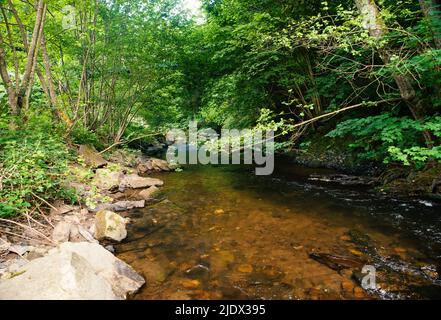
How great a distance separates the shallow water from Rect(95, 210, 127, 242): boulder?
213 millimetres

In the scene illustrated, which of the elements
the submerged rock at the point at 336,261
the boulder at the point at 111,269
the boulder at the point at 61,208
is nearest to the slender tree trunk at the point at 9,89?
the boulder at the point at 61,208

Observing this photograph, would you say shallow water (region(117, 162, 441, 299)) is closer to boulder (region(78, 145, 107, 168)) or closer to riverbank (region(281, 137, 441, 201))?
riverbank (region(281, 137, 441, 201))

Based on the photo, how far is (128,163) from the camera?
Answer: 12.5 meters

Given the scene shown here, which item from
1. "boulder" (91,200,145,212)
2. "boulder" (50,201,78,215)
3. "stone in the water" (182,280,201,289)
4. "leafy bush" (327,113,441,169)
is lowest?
"stone in the water" (182,280,201,289)

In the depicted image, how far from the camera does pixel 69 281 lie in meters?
2.90

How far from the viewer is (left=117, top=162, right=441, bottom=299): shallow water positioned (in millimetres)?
3652

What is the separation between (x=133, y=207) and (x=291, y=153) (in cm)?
902

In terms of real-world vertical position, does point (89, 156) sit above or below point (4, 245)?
above

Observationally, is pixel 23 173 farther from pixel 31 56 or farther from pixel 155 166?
pixel 155 166

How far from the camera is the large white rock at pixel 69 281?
279 cm

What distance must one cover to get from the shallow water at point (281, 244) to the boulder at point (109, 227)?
0.21 meters

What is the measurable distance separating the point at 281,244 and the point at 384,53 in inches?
187

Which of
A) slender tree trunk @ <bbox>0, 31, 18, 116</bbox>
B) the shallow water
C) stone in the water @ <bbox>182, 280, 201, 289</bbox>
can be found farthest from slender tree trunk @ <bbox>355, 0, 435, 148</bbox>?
slender tree trunk @ <bbox>0, 31, 18, 116</bbox>

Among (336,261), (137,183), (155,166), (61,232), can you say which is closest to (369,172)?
(336,261)
